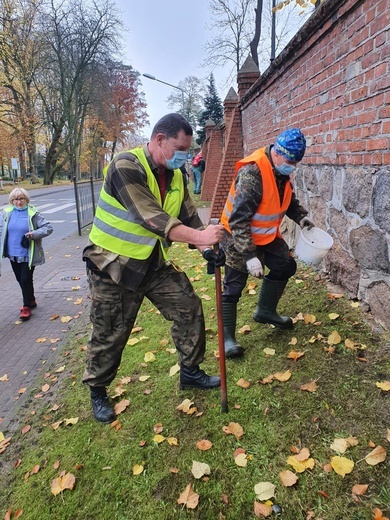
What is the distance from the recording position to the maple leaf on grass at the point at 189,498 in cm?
218

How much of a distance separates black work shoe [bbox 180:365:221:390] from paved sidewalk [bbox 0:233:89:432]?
1.46 meters

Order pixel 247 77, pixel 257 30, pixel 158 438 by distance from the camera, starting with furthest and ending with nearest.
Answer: pixel 257 30
pixel 247 77
pixel 158 438

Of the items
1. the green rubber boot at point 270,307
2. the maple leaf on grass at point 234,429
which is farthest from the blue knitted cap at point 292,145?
the maple leaf on grass at point 234,429

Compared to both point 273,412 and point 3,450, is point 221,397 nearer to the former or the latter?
point 273,412

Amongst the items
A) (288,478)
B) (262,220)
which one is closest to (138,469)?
(288,478)

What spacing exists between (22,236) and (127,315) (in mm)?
3204

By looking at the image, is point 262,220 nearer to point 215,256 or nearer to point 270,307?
point 215,256

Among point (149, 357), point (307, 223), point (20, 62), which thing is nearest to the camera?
point (307, 223)

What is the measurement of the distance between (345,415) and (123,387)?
5.82 ft

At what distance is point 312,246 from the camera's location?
3256 mm

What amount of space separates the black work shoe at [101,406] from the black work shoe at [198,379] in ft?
2.01

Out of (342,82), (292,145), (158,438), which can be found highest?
(342,82)

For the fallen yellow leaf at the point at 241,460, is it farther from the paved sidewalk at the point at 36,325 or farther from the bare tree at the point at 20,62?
the bare tree at the point at 20,62

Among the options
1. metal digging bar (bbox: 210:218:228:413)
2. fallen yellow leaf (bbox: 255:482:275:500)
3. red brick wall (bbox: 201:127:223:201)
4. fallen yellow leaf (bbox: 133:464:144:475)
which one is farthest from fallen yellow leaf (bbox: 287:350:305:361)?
red brick wall (bbox: 201:127:223:201)
